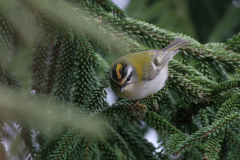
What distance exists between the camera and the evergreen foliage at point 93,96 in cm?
147

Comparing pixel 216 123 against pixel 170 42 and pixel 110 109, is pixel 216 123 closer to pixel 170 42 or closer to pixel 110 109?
pixel 110 109

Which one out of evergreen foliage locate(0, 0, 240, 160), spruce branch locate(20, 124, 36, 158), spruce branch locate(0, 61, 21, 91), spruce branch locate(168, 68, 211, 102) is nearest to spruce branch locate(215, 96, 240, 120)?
evergreen foliage locate(0, 0, 240, 160)

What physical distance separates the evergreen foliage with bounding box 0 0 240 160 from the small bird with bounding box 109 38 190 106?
77 mm

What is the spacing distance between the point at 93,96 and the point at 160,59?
0.98m

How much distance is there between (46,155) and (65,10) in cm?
104

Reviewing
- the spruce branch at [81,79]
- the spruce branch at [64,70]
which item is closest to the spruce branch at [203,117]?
the spruce branch at [81,79]

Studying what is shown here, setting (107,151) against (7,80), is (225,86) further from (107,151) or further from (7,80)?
(7,80)

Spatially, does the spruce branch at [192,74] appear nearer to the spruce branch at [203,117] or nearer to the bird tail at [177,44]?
the bird tail at [177,44]

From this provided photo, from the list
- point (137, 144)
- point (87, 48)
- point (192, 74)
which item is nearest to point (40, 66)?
point (87, 48)

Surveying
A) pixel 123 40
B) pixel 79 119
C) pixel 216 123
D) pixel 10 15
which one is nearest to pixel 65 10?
pixel 10 15

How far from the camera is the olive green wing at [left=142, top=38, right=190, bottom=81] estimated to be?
221cm

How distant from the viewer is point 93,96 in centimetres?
185

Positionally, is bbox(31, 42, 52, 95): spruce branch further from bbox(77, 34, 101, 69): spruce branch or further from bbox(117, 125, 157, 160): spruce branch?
bbox(117, 125, 157, 160): spruce branch

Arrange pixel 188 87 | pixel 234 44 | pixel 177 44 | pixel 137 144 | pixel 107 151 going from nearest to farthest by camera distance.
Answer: pixel 107 151 → pixel 137 144 → pixel 188 87 → pixel 177 44 → pixel 234 44
